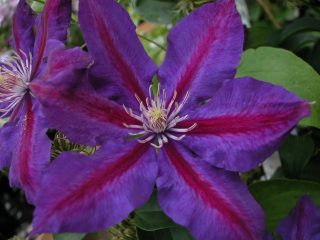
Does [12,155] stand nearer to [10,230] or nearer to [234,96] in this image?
[234,96]

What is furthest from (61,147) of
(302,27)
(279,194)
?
(302,27)

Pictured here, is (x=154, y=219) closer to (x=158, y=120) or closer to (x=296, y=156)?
(x=158, y=120)

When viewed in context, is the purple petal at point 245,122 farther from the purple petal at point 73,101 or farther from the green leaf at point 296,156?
Answer: the green leaf at point 296,156

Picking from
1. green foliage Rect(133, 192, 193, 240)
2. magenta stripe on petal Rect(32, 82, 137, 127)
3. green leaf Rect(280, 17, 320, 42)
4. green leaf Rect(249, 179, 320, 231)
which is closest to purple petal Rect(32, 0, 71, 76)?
magenta stripe on petal Rect(32, 82, 137, 127)

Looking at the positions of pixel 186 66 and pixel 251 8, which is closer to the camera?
pixel 186 66

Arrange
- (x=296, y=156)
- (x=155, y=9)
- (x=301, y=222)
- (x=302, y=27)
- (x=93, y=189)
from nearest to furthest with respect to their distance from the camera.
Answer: (x=93, y=189), (x=301, y=222), (x=296, y=156), (x=302, y=27), (x=155, y=9)

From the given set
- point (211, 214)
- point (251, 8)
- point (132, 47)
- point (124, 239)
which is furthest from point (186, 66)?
point (251, 8)
